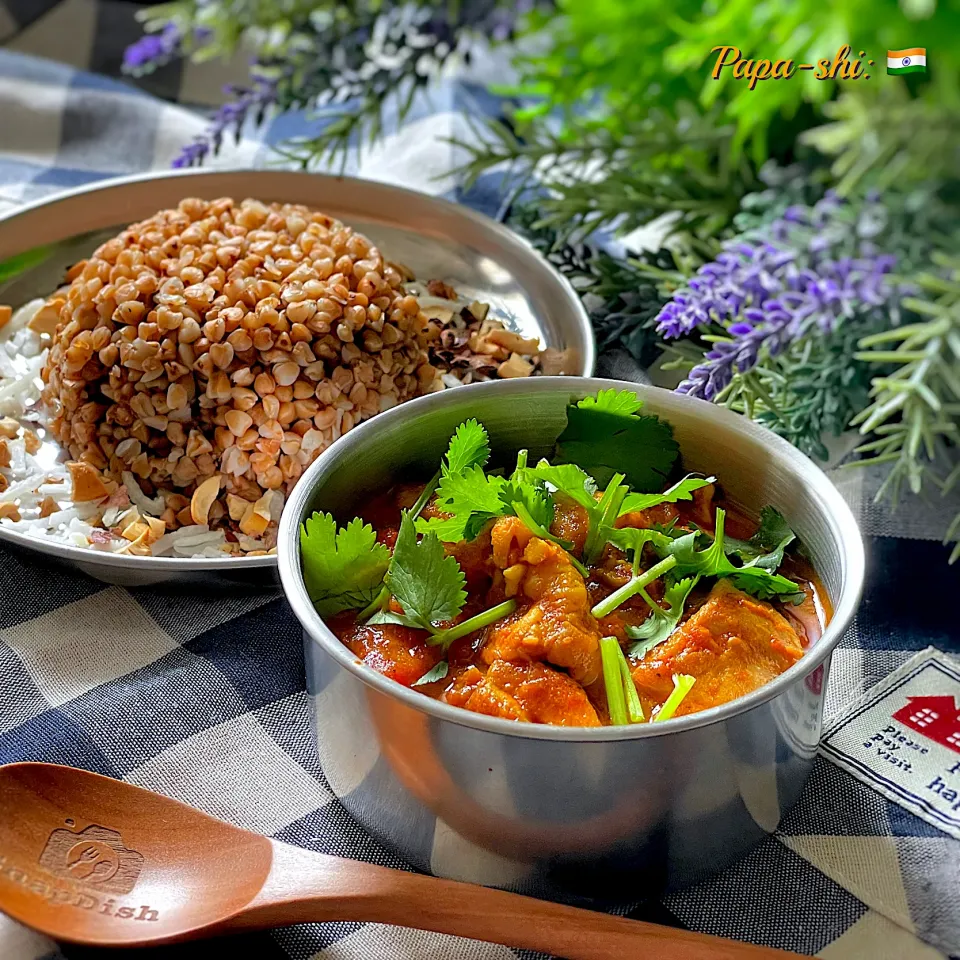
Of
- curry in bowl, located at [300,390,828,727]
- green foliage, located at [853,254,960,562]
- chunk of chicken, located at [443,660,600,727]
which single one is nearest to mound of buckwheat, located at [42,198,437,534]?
curry in bowl, located at [300,390,828,727]

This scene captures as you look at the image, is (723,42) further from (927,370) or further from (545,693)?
(545,693)

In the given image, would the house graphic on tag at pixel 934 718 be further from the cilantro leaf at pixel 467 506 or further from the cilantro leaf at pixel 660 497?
the cilantro leaf at pixel 467 506

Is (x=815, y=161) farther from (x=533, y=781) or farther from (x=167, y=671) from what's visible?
(x=167, y=671)

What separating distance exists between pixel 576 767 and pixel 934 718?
0.49 metres

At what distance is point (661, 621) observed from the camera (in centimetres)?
105

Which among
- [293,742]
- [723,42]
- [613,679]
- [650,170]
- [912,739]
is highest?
[723,42]

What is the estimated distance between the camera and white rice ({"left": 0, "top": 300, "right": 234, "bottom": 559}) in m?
1.33

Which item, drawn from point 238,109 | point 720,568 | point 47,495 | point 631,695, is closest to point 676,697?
point 631,695

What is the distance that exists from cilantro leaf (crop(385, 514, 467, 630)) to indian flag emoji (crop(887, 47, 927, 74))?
21.7 inches

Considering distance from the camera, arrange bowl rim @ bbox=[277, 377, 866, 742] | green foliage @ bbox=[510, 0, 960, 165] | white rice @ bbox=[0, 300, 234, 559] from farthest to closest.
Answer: white rice @ bbox=[0, 300, 234, 559] → bowl rim @ bbox=[277, 377, 866, 742] → green foliage @ bbox=[510, 0, 960, 165]

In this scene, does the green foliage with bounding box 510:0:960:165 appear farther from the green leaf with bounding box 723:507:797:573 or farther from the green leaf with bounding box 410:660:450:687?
the green leaf with bounding box 410:660:450:687

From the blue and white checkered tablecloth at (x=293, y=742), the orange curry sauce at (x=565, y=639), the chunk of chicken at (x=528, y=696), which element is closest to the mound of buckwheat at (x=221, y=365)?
the blue and white checkered tablecloth at (x=293, y=742)

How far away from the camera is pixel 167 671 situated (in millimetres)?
1244

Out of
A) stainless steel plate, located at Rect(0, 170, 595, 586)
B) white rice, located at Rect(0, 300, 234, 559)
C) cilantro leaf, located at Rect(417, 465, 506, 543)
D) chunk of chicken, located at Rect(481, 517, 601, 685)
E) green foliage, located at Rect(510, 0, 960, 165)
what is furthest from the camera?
stainless steel plate, located at Rect(0, 170, 595, 586)
